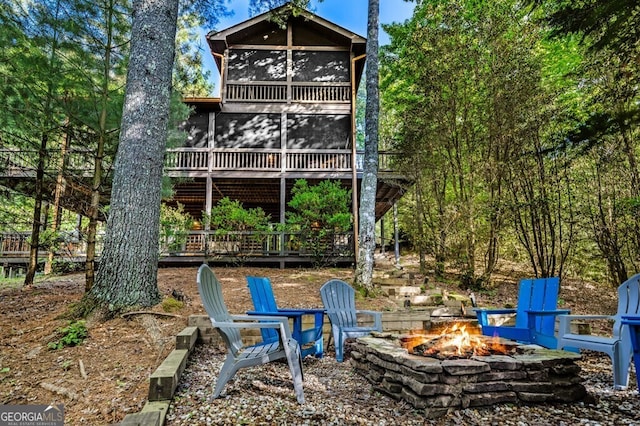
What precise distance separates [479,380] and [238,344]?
1.67 metres

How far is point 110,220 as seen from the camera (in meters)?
3.96

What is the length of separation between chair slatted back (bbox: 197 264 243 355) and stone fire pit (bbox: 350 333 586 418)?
43.8 inches

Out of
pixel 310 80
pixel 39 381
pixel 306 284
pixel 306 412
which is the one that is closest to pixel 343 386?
pixel 306 412

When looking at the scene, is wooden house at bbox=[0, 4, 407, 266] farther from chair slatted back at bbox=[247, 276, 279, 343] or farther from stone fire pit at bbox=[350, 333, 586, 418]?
stone fire pit at bbox=[350, 333, 586, 418]

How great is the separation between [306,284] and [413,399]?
15.5 feet

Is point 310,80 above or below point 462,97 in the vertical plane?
above

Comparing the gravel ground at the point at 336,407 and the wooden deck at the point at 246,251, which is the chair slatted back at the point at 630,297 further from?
the wooden deck at the point at 246,251

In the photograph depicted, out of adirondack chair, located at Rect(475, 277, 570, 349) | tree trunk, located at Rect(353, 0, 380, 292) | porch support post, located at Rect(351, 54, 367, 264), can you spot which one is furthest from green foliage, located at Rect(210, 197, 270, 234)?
adirondack chair, located at Rect(475, 277, 570, 349)

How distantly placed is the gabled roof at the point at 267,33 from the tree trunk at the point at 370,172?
5116 mm

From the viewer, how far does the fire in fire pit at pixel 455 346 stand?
257cm

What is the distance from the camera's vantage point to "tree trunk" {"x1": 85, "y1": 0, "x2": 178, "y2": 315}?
3828 mm

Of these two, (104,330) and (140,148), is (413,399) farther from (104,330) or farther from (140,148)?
(140,148)

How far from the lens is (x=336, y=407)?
2354 mm

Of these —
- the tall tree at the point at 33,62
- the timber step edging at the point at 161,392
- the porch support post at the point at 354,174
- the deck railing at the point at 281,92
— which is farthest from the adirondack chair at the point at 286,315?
the deck railing at the point at 281,92
